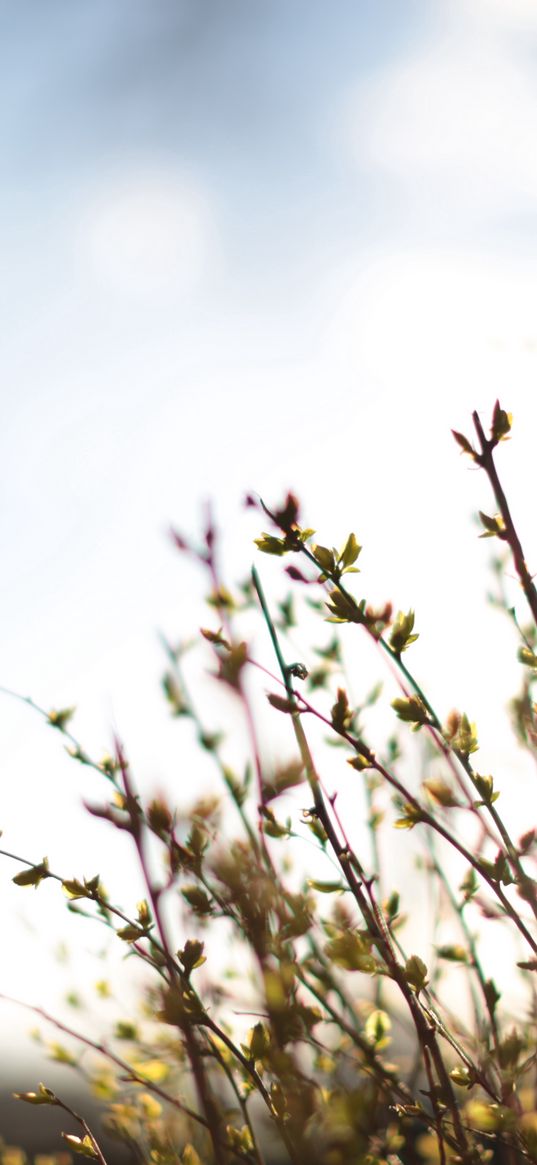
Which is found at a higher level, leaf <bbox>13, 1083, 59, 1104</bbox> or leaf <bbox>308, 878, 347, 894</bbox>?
leaf <bbox>308, 878, 347, 894</bbox>

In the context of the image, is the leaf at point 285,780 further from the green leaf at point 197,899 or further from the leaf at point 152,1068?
the leaf at point 152,1068

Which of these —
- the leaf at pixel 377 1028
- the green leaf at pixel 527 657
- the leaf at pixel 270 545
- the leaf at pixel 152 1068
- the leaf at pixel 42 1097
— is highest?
the leaf at pixel 270 545

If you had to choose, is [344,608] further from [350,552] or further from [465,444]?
[465,444]

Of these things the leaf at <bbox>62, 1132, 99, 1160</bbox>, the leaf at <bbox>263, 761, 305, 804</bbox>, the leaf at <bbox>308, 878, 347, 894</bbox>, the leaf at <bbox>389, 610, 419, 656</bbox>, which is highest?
the leaf at <bbox>389, 610, 419, 656</bbox>

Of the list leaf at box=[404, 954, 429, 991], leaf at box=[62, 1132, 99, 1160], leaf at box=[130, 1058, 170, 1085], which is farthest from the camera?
leaf at box=[130, 1058, 170, 1085]

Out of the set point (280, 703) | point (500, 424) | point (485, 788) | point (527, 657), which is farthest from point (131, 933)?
point (500, 424)

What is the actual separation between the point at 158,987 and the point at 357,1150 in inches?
22.5

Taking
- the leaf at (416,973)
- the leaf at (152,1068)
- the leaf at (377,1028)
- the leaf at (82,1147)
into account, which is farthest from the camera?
the leaf at (152,1068)

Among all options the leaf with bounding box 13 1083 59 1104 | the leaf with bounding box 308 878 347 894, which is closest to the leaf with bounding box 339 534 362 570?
the leaf with bounding box 308 878 347 894

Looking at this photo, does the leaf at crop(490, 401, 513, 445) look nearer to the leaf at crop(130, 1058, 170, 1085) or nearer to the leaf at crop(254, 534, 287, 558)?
the leaf at crop(254, 534, 287, 558)

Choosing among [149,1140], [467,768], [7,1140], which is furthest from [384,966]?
[7,1140]

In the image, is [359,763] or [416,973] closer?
[416,973]

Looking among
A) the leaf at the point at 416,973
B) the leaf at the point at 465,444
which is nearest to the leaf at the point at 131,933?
the leaf at the point at 416,973

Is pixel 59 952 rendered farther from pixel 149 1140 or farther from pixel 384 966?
pixel 384 966
